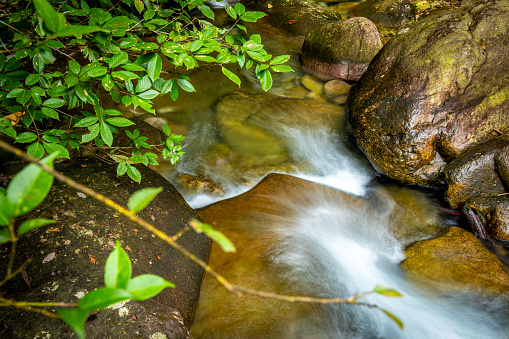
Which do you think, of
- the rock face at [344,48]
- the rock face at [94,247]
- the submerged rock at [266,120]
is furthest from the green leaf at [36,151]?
the rock face at [344,48]

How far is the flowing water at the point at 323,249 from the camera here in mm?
3324

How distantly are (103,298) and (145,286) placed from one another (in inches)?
3.9

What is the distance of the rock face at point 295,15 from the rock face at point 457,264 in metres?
6.61

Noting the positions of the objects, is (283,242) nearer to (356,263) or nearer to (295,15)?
(356,263)

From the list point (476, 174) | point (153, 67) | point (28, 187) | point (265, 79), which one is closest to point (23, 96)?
point (153, 67)

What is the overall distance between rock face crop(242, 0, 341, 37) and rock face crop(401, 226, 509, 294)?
6.61m

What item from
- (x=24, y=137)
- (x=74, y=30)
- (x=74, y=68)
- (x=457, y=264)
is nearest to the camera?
(x=74, y=30)

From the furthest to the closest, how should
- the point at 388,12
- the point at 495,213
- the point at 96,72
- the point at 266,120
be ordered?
the point at 388,12, the point at 266,120, the point at 495,213, the point at 96,72

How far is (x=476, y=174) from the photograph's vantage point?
427cm

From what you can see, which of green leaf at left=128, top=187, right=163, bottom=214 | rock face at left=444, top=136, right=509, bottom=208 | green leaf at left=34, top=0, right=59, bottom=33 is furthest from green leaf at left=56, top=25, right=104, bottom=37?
rock face at left=444, top=136, right=509, bottom=208

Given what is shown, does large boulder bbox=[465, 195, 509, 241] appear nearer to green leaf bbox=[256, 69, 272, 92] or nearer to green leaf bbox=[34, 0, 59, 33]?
green leaf bbox=[256, 69, 272, 92]

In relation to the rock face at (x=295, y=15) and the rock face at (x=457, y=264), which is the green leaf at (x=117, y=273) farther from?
the rock face at (x=295, y=15)

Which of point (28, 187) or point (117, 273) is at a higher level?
point (28, 187)

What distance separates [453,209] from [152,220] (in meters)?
4.04
